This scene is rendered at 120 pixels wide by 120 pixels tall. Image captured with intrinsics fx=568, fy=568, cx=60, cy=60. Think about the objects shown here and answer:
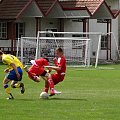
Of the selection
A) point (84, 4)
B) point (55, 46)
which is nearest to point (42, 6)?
point (84, 4)

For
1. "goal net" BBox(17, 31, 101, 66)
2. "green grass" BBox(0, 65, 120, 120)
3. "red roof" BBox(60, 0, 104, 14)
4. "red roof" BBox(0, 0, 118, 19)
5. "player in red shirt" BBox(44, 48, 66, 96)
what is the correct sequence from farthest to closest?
"red roof" BBox(60, 0, 104, 14), "red roof" BBox(0, 0, 118, 19), "goal net" BBox(17, 31, 101, 66), "player in red shirt" BBox(44, 48, 66, 96), "green grass" BBox(0, 65, 120, 120)

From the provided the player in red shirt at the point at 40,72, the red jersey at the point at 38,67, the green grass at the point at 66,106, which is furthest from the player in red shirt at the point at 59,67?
the green grass at the point at 66,106

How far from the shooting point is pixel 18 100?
16438mm

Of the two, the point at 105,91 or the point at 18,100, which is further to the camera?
the point at 105,91

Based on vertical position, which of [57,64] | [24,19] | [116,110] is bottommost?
[116,110]

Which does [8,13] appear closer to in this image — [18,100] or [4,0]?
[4,0]

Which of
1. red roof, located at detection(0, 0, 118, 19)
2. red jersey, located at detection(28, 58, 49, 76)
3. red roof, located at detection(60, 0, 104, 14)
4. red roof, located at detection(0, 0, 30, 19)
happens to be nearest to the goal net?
red roof, located at detection(0, 0, 30, 19)

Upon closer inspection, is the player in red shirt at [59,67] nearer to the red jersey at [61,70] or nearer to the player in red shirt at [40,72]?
the red jersey at [61,70]

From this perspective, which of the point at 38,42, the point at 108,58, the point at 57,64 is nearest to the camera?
the point at 57,64

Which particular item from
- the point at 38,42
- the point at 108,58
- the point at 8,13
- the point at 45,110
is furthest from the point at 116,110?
the point at 108,58

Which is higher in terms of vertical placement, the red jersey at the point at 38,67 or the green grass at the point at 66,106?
the red jersey at the point at 38,67

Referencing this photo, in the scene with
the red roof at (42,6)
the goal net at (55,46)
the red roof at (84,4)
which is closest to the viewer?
the goal net at (55,46)

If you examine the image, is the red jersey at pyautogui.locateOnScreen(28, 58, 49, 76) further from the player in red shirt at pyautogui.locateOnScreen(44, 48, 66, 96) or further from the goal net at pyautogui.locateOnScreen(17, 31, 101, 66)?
the goal net at pyautogui.locateOnScreen(17, 31, 101, 66)

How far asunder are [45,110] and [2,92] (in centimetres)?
566
